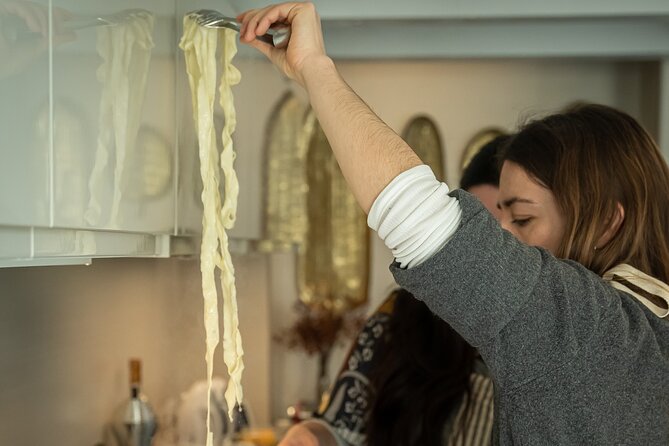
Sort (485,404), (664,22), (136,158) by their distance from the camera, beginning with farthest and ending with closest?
(664,22)
(485,404)
(136,158)

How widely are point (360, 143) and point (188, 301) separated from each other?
1.33 meters

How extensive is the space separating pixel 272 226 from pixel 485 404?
180 cm

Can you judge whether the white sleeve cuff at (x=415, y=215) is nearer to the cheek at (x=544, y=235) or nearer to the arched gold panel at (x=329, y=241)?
the cheek at (x=544, y=235)

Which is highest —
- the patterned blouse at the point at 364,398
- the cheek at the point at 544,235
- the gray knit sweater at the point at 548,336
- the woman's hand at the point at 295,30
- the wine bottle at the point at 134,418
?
the woman's hand at the point at 295,30

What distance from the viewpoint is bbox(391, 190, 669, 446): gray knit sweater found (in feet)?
2.99

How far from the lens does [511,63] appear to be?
138 inches

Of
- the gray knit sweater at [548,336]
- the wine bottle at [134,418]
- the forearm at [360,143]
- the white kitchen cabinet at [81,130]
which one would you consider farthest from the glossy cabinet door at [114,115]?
the wine bottle at [134,418]

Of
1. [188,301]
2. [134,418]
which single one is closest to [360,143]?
[188,301]

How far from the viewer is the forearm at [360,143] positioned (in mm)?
939

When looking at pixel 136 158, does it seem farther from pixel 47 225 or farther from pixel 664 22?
pixel 664 22

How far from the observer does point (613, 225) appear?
124 centimetres

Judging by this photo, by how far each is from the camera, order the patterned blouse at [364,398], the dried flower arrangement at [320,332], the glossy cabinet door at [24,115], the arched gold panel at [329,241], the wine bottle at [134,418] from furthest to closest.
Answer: the arched gold panel at [329,241], the dried flower arrangement at [320,332], the wine bottle at [134,418], the patterned blouse at [364,398], the glossy cabinet door at [24,115]

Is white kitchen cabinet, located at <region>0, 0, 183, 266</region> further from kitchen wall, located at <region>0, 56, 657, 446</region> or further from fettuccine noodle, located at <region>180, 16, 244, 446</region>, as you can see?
kitchen wall, located at <region>0, 56, 657, 446</region>

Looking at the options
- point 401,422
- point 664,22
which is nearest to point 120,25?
point 401,422
